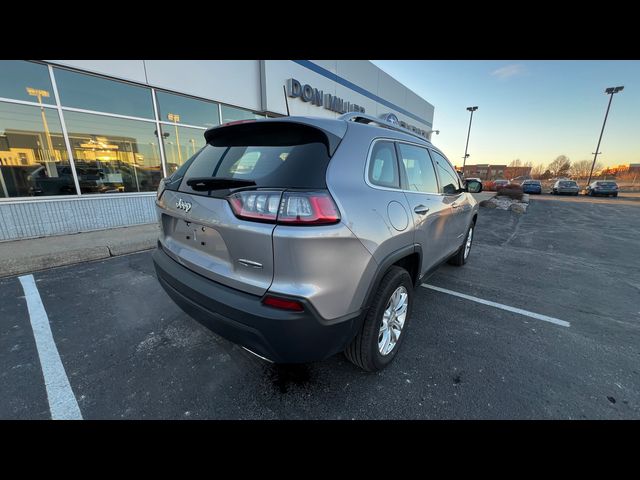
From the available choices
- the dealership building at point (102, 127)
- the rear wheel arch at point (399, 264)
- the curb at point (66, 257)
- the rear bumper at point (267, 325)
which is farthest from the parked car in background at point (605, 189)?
the curb at point (66, 257)

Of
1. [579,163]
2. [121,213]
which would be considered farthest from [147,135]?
[579,163]

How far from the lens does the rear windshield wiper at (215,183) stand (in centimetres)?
166

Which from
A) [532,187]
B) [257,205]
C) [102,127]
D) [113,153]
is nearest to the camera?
[257,205]

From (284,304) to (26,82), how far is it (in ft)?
24.4

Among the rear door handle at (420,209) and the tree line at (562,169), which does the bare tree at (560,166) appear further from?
the rear door handle at (420,209)

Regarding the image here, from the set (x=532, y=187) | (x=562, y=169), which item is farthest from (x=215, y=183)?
(x=562, y=169)

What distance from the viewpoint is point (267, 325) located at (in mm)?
1499

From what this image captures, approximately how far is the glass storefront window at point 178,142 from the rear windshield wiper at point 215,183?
6.63 m

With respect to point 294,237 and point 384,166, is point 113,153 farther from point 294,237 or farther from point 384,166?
point 294,237

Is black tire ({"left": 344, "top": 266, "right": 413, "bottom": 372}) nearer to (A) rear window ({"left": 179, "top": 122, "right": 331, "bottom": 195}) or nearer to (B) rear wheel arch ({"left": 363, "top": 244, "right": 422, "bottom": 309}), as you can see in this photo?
(B) rear wheel arch ({"left": 363, "top": 244, "right": 422, "bottom": 309})

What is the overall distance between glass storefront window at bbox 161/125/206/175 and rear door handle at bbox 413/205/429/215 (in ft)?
23.6

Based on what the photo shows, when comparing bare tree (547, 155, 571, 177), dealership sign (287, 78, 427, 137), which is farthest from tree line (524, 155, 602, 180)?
dealership sign (287, 78, 427, 137)

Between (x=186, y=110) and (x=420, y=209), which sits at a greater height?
(x=186, y=110)
